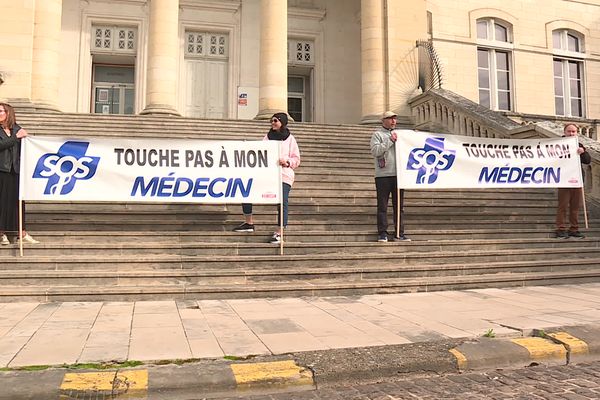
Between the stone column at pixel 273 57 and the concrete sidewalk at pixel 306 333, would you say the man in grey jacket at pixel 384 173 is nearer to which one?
the concrete sidewalk at pixel 306 333

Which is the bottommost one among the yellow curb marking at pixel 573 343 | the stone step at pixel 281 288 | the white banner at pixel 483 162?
the yellow curb marking at pixel 573 343

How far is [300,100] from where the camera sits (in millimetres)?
20766

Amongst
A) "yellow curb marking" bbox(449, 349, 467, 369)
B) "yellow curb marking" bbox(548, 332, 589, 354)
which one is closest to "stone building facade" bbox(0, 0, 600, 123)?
"yellow curb marking" bbox(548, 332, 589, 354)

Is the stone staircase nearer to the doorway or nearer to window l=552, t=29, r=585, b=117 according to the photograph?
the doorway

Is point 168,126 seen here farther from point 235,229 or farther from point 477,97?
point 477,97

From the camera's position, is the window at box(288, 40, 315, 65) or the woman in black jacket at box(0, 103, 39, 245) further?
Answer: the window at box(288, 40, 315, 65)

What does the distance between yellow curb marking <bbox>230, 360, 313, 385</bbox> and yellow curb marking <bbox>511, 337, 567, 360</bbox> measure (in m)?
1.96

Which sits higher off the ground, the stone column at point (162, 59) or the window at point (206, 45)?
the window at point (206, 45)

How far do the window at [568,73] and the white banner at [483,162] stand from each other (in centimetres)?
1435

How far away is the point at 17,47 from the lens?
14383 mm

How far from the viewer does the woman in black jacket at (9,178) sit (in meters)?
6.39

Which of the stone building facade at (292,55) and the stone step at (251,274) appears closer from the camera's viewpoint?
the stone step at (251,274)

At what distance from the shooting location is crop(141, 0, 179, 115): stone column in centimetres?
1449

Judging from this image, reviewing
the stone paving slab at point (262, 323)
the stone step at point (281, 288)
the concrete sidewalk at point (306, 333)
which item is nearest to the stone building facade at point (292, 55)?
the stone step at point (281, 288)
